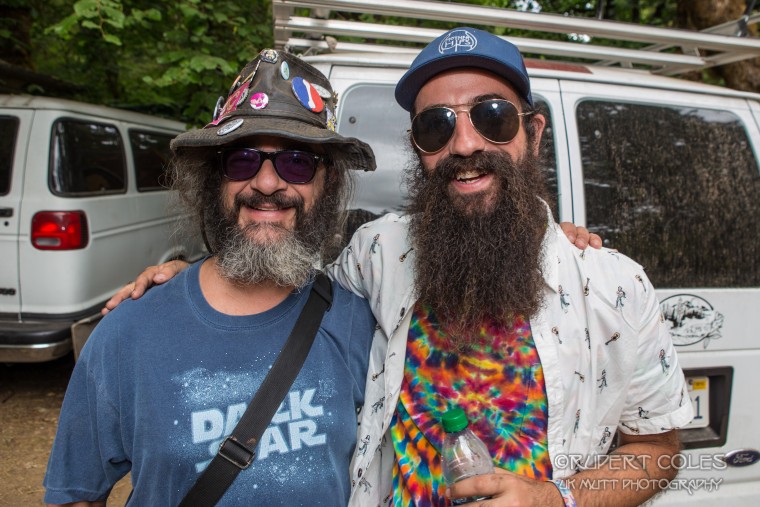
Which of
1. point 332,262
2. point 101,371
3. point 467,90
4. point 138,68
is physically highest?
point 138,68

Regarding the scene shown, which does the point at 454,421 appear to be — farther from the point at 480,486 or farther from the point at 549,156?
the point at 549,156

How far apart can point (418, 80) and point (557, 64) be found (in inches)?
41.8

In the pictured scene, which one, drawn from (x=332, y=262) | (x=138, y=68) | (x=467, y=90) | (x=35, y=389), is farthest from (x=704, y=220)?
(x=138, y=68)

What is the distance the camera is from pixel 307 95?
5.84ft

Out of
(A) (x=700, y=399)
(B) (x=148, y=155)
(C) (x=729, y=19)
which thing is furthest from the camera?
(B) (x=148, y=155)

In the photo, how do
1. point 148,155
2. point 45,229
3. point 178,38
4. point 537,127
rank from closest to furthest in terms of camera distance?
point 537,127
point 45,229
point 178,38
point 148,155

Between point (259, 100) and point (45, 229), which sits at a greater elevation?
point (259, 100)

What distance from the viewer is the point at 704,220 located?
2484 millimetres

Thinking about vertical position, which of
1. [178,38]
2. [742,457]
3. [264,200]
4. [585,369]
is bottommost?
[742,457]

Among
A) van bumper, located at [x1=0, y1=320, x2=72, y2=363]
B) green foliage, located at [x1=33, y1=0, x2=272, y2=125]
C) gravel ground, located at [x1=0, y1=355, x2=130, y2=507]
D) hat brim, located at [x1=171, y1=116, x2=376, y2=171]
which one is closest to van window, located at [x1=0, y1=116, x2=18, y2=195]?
green foliage, located at [x1=33, y1=0, x2=272, y2=125]

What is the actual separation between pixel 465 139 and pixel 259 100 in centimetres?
67

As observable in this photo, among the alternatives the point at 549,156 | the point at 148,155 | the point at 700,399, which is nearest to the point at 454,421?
the point at 549,156

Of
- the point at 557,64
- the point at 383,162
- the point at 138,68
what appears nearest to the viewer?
the point at 383,162

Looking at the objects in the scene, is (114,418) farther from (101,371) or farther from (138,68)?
(138,68)
